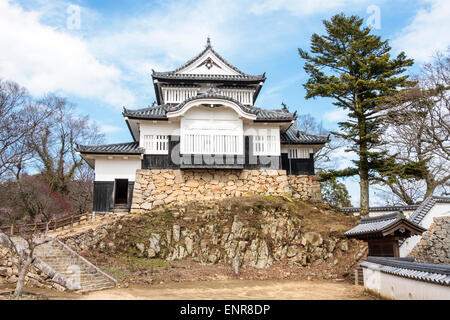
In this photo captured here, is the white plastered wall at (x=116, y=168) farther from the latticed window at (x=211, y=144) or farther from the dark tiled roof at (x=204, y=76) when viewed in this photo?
the dark tiled roof at (x=204, y=76)

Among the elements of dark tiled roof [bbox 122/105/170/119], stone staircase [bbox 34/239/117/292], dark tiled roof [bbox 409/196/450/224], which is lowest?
stone staircase [bbox 34/239/117/292]

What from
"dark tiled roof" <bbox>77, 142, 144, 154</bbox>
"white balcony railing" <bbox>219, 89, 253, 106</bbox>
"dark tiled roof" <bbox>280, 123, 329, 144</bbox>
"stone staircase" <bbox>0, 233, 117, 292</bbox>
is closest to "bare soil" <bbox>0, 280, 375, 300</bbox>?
"stone staircase" <bbox>0, 233, 117, 292</bbox>

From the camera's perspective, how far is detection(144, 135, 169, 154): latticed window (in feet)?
68.2

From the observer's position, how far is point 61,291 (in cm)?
1297

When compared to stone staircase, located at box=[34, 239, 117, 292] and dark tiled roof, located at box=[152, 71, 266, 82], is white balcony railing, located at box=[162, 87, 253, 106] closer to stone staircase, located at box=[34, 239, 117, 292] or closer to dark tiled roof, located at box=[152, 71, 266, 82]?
dark tiled roof, located at box=[152, 71, 266, 82]

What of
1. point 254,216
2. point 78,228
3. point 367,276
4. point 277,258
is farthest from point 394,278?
point 78,228

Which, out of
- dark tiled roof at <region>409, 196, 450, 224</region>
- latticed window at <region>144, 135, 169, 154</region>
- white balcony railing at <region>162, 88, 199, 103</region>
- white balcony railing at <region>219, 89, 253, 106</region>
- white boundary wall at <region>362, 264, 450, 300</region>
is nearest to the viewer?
white boundary wall at <region>362, 264, 450, 300</region>

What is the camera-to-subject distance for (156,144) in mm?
20953

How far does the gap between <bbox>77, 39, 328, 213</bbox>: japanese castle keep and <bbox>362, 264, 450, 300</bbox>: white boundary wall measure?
1011cm

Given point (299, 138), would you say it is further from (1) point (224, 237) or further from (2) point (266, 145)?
(1) point (224, 237)

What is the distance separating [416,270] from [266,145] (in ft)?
45.8

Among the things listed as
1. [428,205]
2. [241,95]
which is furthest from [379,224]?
[241,95]
